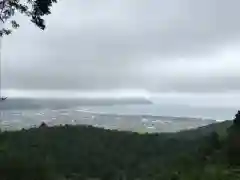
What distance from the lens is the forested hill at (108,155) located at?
1702 cm

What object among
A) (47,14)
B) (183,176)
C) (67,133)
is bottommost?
(183,176)

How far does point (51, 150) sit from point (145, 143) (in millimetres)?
8664

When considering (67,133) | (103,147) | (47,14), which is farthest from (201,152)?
(67,133)

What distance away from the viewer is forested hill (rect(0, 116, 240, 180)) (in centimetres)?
1702

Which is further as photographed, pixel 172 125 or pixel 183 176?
pixel 172 125

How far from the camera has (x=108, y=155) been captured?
3400 centimetres

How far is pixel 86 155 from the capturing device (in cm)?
3319

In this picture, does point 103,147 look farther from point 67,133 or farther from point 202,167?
point 202,167

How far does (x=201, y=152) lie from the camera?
67.2ft

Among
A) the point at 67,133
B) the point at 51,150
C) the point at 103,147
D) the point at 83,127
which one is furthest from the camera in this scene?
the point at 83,127

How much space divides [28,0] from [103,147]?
63.3ft

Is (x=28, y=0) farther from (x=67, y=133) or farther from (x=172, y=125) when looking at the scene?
(x=172, y=125)

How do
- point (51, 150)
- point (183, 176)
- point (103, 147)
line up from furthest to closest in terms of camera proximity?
point (103, 147), point (51, 150), point (183, 176)

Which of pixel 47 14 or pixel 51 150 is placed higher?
pixel 47 14
